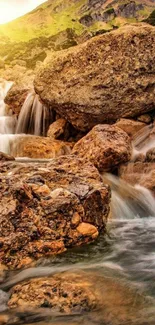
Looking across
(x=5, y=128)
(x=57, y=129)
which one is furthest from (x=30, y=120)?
(x=57, y=129)

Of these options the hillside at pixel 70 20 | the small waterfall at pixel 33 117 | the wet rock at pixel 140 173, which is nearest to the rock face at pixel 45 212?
the wet rock at pixel 140 173

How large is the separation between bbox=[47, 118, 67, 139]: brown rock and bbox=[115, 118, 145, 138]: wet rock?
2562 mm

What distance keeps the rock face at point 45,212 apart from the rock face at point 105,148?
3366mm

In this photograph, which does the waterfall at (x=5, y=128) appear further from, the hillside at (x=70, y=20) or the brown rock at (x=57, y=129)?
the hillside at (x=70, y=20)

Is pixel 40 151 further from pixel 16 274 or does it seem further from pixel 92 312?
pixel 92 312

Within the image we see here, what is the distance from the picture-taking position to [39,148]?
12133mm

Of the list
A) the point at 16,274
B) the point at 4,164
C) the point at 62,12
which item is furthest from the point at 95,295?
the point at 62,12

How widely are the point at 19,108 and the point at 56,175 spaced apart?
11638 mm

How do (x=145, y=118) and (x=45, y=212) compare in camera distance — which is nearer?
(x=45, y=212)

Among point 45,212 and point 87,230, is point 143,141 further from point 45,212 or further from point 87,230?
point 45,212

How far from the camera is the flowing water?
3.48 metres

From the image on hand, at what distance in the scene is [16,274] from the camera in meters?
4.62

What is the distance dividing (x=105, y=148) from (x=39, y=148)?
3162mm

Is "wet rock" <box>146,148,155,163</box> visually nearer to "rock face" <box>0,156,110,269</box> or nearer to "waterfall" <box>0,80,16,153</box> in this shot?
"rock face" <box>0,156,110,269</box>
